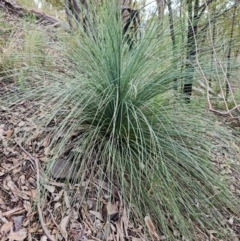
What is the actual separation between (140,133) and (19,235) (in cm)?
60

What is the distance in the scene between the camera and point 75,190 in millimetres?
1289

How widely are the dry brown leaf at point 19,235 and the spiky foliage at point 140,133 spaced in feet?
1.01

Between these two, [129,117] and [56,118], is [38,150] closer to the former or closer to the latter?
[56,118]

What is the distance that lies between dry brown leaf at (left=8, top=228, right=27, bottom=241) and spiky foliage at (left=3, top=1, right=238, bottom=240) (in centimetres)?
31

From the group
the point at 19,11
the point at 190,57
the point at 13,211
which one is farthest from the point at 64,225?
the point at 19,11

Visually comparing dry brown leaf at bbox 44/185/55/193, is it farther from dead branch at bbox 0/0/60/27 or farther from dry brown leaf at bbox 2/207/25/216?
dead branch at bbox 0/0/60/27

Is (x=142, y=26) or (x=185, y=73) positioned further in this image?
(x=142, y=26)

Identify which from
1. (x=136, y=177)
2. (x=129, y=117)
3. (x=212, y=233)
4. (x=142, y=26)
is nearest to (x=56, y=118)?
(x=129, y=117)

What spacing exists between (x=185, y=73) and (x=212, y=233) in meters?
0.74

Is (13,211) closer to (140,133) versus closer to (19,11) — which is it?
(140,133)

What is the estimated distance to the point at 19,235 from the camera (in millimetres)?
1104

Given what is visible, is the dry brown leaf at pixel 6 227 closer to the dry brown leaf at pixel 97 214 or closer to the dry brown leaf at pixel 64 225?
the dry brown leaf at pixel 64 225

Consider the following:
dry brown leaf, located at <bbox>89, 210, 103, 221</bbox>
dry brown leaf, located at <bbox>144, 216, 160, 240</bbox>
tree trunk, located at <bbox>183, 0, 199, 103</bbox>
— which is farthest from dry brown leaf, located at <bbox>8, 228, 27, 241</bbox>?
tree trunk, located at <bbox>183, 0, 199, 103</bbox>

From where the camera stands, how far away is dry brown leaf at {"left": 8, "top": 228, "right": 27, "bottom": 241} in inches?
43.0
